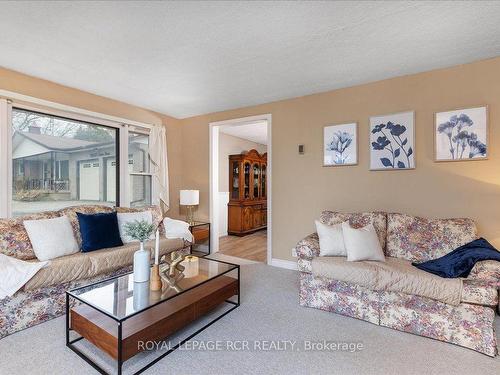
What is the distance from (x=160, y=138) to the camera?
4.32 meters

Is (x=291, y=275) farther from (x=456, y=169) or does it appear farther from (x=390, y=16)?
(x=390, y=16)

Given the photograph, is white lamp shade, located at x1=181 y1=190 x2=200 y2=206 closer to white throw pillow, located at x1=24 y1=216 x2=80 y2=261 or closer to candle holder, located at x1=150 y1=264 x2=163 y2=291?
white throw pillow, located at x1=24 y1=216 x2=80 y2=261

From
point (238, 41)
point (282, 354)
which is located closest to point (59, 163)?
point (238, 41)

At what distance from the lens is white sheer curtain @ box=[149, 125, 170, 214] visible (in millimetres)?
4211

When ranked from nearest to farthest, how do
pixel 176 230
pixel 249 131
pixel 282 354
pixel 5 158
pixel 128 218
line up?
pixel 282 354 < pixel 5 158 < pixel 128 218 < pixel 176 230 < pixel 249 131

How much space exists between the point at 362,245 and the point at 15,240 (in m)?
3.31

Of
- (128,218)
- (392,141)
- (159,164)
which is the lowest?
(128,218)

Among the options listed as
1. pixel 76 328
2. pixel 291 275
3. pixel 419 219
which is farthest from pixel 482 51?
pixel 76 328

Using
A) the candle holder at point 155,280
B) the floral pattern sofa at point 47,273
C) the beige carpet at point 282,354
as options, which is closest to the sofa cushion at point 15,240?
the floral pattern sofa at point 47,273

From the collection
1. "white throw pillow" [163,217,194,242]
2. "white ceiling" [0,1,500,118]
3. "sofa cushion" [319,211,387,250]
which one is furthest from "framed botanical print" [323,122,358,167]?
"white throw pillow" [163,217,194,242]

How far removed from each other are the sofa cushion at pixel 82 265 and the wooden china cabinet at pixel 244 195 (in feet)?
9.96

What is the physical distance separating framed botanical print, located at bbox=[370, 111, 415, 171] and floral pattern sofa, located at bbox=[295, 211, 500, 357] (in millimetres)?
628

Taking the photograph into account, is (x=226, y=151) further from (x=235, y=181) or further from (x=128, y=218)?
(x=128, y=218)

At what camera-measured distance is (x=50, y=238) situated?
2.45 meters
